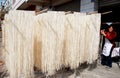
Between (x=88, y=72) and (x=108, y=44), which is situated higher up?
(x=108, y=44)

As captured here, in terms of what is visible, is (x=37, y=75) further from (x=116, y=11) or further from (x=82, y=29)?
(x=116, y=11)

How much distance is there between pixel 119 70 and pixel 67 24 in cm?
240

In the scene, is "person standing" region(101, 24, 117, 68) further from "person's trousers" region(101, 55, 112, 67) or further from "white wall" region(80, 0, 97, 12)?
"white wall" region(80, 0, 97, 12)

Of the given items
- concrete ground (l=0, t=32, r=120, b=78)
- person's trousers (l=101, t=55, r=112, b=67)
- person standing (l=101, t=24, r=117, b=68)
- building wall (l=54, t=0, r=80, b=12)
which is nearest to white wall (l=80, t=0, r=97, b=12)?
building wall (l=54, t=0, r=80, b=12)

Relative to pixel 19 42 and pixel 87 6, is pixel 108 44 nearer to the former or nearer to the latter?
pixel 87 6

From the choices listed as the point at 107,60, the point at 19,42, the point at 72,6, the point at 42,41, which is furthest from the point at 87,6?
the point at 19,42

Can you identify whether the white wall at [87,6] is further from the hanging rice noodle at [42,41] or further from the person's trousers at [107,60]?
the hanging rice noodle at [42,41]

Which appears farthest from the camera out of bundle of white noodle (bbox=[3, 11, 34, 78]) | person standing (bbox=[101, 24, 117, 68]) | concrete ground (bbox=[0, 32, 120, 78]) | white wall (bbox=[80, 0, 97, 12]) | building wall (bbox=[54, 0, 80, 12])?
building wall (bbox=[54, 0, 80, 12])

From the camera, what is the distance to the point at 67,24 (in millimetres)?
4582

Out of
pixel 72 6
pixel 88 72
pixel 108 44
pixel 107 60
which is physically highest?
pixel 72 6

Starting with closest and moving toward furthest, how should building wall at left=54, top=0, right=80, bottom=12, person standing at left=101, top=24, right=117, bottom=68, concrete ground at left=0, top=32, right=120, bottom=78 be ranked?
concrete ground at left=0, top=32, right=120, bottom=78 → person standing at left=101, top=24, right=117, bottom=68 → building wall at left=54, top=0, right=80, bottom=12

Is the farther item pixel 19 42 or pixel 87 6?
pixel 87 6

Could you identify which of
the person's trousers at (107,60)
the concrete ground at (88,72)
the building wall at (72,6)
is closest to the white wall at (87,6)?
the building wall at (72,6)

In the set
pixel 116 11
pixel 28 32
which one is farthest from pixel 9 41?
pixel 116 11
